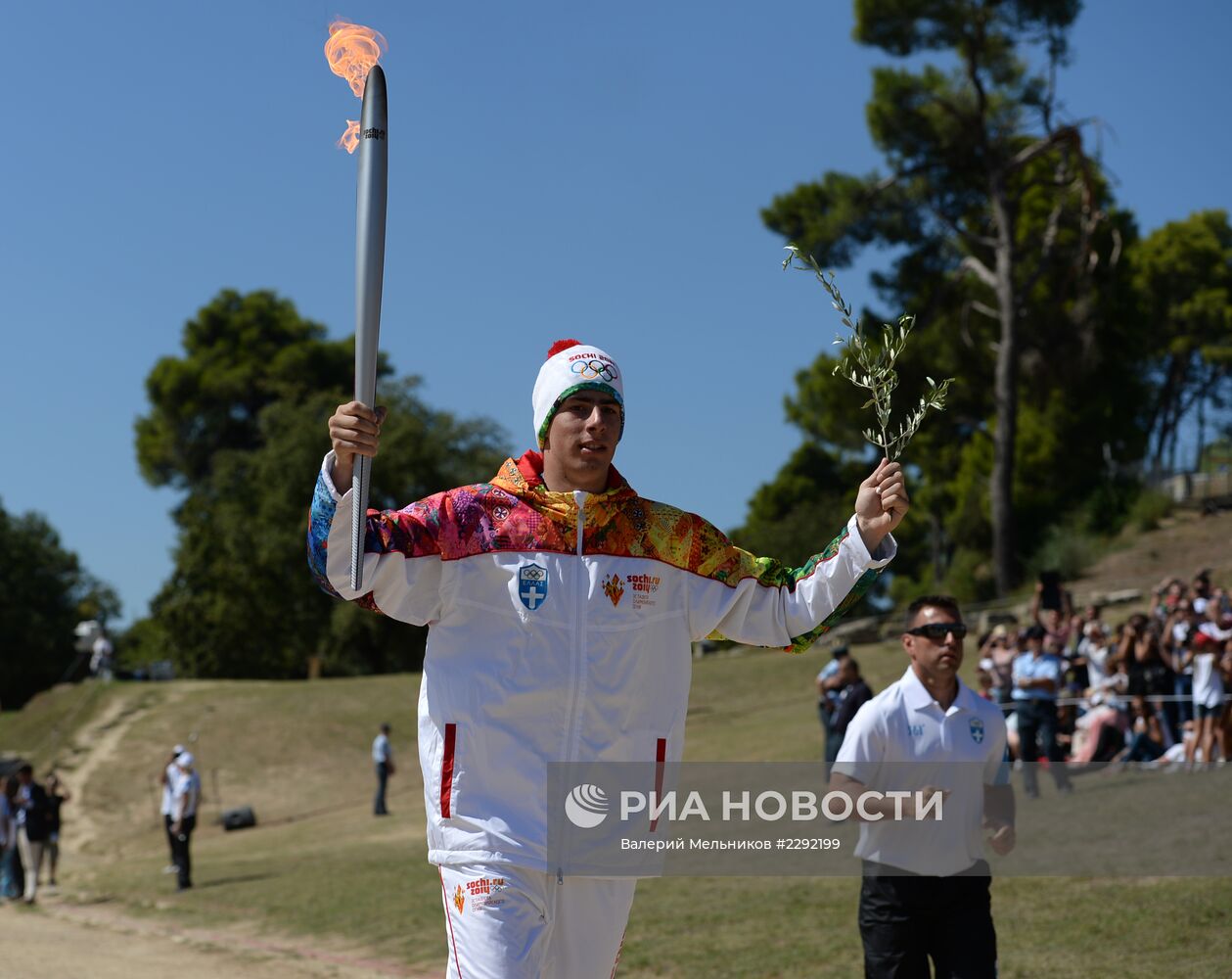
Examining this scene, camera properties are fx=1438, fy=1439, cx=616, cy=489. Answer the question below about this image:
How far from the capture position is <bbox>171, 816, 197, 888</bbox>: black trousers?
17891 mm

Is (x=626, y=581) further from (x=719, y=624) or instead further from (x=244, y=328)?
(x=244, y=328)

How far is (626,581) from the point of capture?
4133 mm

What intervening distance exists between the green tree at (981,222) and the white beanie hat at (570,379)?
99.4 feet

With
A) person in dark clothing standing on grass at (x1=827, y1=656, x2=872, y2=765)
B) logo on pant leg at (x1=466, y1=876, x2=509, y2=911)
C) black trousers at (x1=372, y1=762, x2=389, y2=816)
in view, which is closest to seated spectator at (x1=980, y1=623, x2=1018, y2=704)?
person in dark clothing standing on grass at (x1=827, y1=656, x2=872, y2=765)

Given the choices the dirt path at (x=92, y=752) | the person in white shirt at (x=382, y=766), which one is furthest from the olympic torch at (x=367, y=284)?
the dirt path at (x=92, y=752)

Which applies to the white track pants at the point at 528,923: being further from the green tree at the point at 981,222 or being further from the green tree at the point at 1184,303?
the green tree at the point at 1184,303

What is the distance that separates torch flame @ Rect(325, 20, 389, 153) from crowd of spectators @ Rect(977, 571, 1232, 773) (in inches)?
452

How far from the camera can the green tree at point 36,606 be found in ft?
206

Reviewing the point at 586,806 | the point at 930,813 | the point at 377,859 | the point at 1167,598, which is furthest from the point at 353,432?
the point at 1167,598

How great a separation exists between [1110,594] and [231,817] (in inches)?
741

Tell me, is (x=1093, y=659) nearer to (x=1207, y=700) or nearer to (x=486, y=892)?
(x=1207, y=700)

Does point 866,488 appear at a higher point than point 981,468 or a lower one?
lower

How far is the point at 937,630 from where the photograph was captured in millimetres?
6000

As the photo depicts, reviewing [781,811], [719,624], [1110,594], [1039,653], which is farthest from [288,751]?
[719,624]
